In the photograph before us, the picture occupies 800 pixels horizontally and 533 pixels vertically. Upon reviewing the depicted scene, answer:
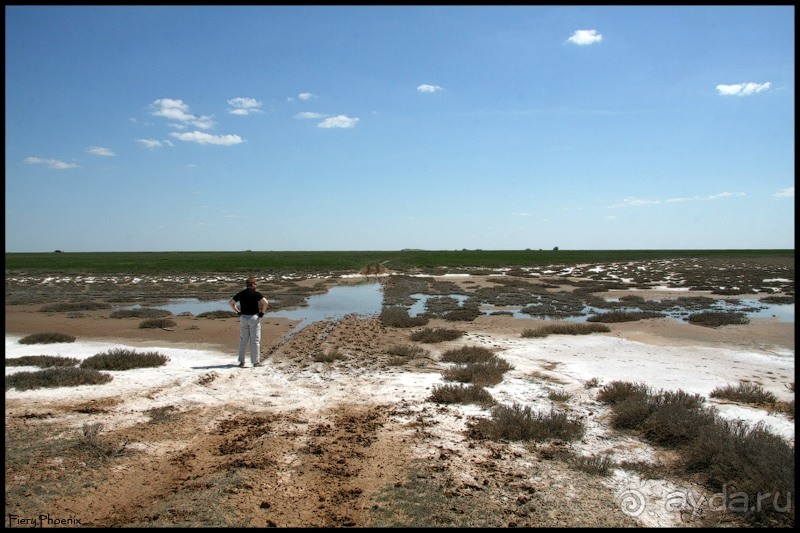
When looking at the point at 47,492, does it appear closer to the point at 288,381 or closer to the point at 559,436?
the point at 288,381

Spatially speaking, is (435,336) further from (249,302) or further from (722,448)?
(722,448)

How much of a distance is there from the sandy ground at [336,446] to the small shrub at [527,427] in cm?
19

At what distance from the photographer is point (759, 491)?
4965mm

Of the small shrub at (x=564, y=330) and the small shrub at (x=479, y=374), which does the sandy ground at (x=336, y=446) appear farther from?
the small shrub at (x=564, y=330)

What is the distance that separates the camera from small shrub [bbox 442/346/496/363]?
39.3ft

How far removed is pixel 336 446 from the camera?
6535 millimetres

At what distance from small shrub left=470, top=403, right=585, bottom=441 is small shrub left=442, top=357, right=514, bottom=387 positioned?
233 cm

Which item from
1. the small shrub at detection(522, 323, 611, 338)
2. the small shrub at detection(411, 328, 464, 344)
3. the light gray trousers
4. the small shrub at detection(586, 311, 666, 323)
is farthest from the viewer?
the small shrub at detection(586, 311, 666, 323)

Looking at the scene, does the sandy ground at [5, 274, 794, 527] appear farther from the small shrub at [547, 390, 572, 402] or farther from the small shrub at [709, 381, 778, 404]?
the small shrub at [709, 381, 778, 404]

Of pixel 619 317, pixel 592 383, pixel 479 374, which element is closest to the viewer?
pixel 592 383

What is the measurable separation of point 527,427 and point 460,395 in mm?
1848

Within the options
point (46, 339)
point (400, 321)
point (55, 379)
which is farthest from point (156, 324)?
point (55, 379)

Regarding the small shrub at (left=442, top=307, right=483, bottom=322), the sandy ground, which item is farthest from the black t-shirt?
→ the small shrub at (left=442, top=307, right=483, bottom=322)

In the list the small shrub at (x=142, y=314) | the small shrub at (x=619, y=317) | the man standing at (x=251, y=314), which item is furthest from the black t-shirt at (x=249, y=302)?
the small shrub at (x=619, y=317)
